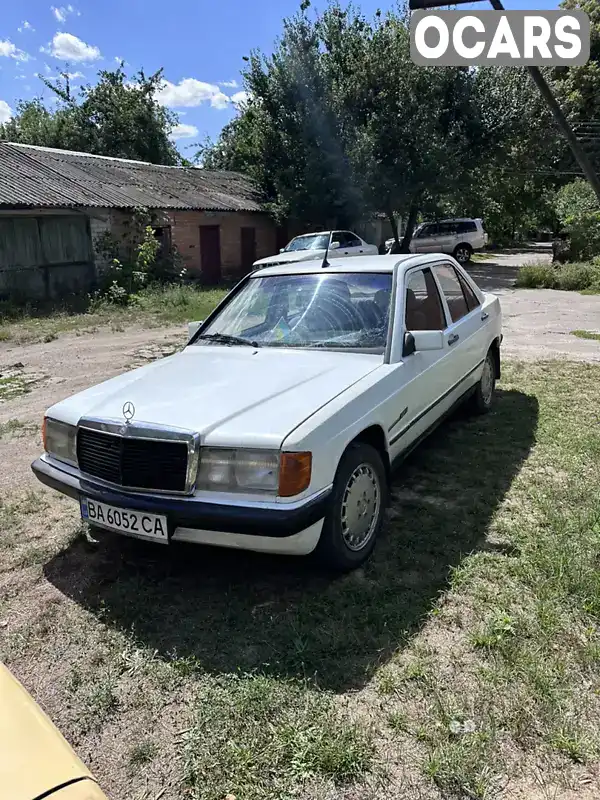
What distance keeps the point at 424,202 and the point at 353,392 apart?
21.1 metres

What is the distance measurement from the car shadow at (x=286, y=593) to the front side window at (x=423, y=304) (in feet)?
3.96

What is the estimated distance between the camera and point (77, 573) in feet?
11.3

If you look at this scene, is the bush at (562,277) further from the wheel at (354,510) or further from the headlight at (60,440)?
the headlight at (60,440)

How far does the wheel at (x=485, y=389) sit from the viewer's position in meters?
5.80

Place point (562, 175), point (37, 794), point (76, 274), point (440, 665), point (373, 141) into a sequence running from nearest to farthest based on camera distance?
1. point (37, 794)
2. point (440, 665)
3. point (76, 274)
4. point (373, 141)
5. point (562, 175)

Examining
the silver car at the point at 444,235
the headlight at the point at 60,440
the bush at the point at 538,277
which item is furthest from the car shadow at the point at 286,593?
the silver car at the point at 444,235

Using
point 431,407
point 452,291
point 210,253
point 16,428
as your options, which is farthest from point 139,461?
point 210,253

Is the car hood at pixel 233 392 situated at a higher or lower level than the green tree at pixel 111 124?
lower

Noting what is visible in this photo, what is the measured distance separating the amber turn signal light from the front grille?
1.54 ft

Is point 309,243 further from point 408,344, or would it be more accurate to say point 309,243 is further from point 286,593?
point 286,593

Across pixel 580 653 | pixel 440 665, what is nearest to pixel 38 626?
pixel 440 665

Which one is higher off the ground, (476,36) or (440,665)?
(476,36)

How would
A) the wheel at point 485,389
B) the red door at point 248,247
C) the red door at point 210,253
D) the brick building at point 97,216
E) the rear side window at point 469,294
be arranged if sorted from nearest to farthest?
1. the rear side window at point 469,294
2. the wheel at point 485,389
3. the brick building at point 97,216
4. the red door at point 210,253
5. the red door at point 248,247

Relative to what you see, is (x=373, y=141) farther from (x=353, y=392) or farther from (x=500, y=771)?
(x=500, y=771)
